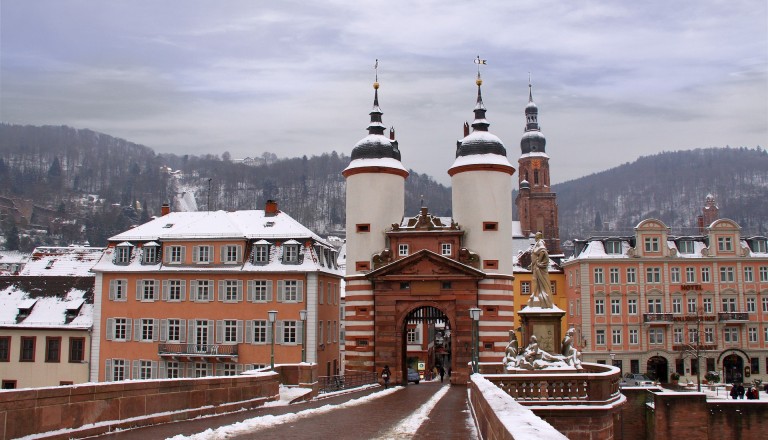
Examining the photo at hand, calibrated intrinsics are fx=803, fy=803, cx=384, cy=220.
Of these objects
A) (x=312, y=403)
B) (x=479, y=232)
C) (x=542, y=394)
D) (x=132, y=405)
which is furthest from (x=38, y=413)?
(x=479, y=232)

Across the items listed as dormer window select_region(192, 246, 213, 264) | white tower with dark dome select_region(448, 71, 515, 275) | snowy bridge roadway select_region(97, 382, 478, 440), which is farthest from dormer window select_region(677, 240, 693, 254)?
snowy bridge roadway select_region(97, 382, 478, 440)

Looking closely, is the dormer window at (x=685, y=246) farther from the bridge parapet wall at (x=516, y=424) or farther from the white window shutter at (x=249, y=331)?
the bridge parapet wall at (x=516, y=424)

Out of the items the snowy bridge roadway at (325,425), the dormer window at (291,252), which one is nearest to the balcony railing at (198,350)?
the dormer window at (291,252)

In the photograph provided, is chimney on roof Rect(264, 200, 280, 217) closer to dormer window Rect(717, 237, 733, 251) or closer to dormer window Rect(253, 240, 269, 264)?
dormer window Rect(253, 240, 269, 264)

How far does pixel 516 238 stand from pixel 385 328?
57.1 m

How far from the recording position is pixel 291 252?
171 ft

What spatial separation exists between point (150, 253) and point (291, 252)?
9673 millimetres

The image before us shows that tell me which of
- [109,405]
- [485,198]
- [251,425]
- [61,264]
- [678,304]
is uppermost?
[485,198]

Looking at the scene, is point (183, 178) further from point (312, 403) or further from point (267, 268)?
point (312, 403)

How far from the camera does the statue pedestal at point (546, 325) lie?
2894 cm

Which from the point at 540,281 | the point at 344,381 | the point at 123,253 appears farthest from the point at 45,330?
the point at 540,281

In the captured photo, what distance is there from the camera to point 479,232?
5084 centimetres

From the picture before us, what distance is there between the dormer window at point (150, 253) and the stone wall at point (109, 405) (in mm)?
33613

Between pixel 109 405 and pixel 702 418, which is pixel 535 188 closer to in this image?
pixel 702 418
